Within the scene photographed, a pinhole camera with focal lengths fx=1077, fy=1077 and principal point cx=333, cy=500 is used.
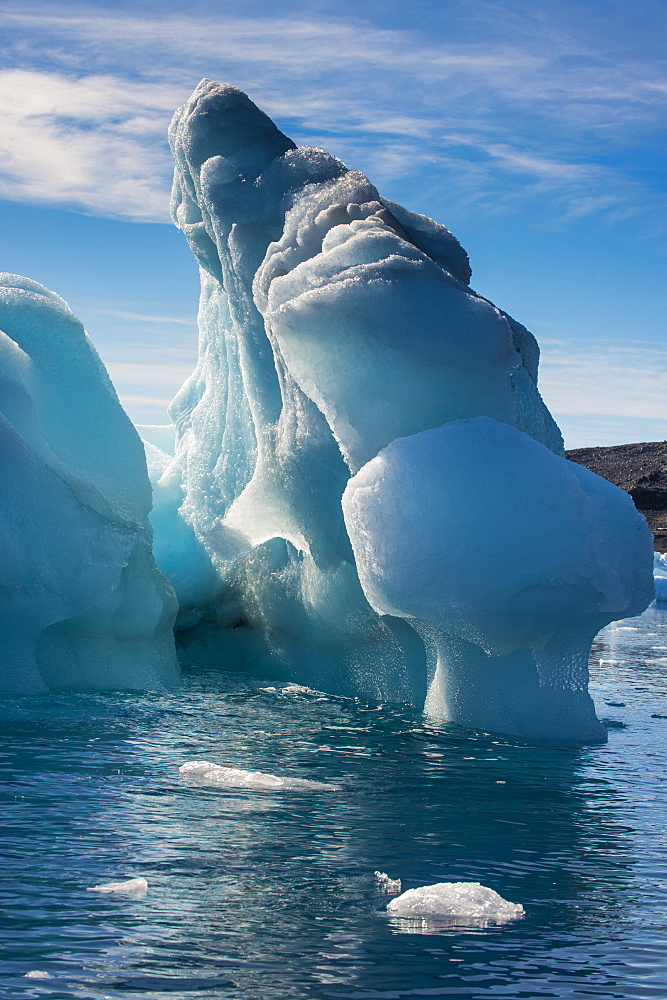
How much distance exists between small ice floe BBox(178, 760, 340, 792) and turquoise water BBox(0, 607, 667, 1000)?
0.07 metres

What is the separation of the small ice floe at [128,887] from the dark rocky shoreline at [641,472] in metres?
31.3

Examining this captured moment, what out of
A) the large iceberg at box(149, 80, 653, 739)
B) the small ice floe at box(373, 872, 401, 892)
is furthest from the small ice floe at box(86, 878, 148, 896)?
the large iceberg at box(149, 80, 653, 739)

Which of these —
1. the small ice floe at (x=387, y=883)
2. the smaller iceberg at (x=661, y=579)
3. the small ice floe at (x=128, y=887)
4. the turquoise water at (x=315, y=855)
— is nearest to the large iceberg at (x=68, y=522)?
the turquoise water at (x=315, y=855)

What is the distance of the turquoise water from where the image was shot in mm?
3266

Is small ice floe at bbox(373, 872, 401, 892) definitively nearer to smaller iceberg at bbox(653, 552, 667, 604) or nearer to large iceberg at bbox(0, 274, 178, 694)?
large iceberg at bbox(0, 274, 178, 694)

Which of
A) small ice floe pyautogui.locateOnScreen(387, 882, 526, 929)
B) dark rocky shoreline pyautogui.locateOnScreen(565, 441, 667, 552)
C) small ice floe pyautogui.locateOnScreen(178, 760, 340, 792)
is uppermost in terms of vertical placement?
dark rocky shoreline pyautogui.locateOnScreen(565, 441, 667, 552)

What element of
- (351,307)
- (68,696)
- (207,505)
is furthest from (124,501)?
(351,307)

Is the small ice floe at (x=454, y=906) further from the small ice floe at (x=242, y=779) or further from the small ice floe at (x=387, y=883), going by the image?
the small ice floe at (x=242, y=779)

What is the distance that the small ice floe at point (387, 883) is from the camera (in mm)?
3971

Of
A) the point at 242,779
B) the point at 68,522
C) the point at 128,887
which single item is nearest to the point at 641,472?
the point at 68,522

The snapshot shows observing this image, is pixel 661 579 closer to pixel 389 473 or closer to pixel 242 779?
pixel 389 473

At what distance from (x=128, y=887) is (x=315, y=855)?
829 millimetres

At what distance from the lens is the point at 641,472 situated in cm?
3759

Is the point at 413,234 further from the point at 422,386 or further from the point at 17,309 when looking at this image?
the point at 17,309
